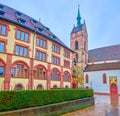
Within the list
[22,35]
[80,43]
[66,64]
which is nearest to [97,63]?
[80,43]

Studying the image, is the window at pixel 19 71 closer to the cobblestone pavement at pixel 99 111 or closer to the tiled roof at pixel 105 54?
the cobblestone pavement at pixel 99 111

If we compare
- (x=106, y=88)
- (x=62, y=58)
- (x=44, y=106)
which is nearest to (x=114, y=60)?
(x=106, y=88)

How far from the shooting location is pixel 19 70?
2347 cm

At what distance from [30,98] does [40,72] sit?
677 inches

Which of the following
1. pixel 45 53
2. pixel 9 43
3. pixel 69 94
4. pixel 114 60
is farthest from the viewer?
pixel 114 60

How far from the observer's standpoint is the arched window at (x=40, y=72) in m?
26.5

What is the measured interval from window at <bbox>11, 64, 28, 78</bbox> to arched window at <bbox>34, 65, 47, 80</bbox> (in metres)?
2.39

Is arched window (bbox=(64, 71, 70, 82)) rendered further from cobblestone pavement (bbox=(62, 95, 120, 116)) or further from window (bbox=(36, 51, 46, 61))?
cobblestone pavement (bbox=(62, 95, 120, 116))

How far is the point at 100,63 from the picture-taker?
52.2 meters

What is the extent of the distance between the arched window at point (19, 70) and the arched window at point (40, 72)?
235cm

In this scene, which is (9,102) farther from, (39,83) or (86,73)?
(86,73)

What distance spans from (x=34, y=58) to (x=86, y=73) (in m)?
29.7

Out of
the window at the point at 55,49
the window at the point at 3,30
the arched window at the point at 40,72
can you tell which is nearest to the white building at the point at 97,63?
the window at the point at 55,49

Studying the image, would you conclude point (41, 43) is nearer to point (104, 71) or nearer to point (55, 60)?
point (55, 60)
